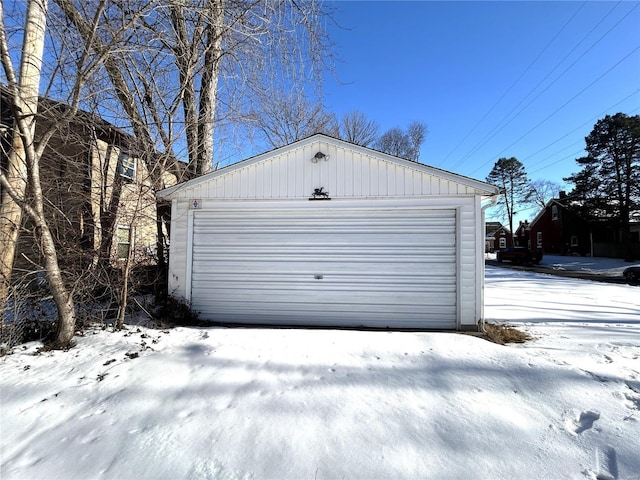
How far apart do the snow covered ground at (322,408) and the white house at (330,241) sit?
48.1 inches

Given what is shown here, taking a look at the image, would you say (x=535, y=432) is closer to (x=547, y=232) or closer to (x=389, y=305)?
(x=389, y=305)

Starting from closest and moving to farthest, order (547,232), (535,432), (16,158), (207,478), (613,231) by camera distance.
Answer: (207,478) < (535,432) < (16,158) < (613,231) < (547,232)

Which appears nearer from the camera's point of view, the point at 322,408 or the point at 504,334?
the point at 322,408

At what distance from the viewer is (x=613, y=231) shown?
29.1m

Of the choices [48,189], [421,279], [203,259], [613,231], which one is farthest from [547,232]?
[48,189]

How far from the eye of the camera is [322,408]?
3.23m

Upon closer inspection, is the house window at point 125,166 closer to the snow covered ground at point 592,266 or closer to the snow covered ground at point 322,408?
the snow covered ground at point 322,408

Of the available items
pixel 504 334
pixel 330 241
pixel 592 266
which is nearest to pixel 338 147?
pixel 330 241

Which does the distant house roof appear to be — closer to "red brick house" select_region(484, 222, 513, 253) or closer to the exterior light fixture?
"red brick house" select_region(484, 222, 513, 253)

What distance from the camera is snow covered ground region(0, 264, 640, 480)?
2.54 meters

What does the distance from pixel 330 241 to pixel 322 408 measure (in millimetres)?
3639

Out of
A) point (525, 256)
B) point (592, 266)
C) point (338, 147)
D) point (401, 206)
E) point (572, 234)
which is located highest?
point (338, 147)

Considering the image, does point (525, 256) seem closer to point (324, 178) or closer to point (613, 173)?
point (613, 173)

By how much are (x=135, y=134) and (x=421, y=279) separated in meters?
6.60
